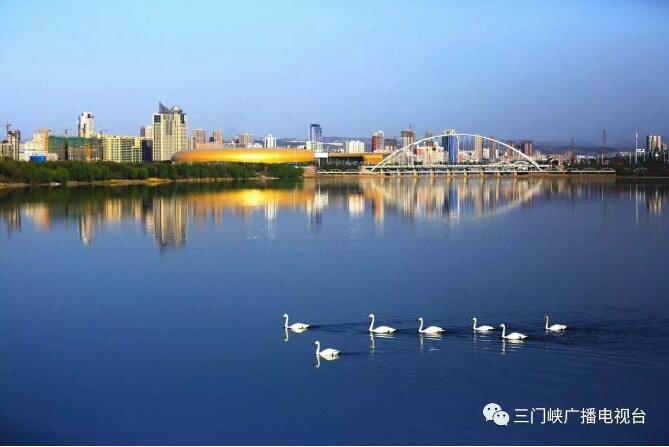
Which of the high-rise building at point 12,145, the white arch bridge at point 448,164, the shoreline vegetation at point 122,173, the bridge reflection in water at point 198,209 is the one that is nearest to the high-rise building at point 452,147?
the white arch bridge at point 448,164

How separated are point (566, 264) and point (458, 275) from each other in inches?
36.0

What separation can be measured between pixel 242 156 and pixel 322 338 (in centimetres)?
2850

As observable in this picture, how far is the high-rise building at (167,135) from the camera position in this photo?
4081cm

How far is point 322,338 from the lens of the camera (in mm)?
3570

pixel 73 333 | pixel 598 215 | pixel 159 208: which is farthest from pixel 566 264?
pixel 159 208

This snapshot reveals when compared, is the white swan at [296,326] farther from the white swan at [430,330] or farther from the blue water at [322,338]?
A: the white swan at [430,330]

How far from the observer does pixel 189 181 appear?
70.5 feet

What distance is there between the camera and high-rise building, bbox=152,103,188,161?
134 feet

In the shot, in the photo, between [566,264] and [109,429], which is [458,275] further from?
[109,429]

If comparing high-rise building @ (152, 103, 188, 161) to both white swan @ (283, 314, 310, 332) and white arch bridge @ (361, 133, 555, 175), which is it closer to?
white arch bridge @ (361, 133, 555, 175)

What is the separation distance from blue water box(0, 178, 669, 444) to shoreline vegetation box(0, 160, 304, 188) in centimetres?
989

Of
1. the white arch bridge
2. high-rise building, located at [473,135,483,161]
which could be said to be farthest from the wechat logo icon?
high-rise building, located at [473,135,483,161]

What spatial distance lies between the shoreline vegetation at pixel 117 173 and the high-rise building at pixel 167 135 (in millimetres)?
15426

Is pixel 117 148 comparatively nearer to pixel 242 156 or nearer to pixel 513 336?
pixel 242 156
